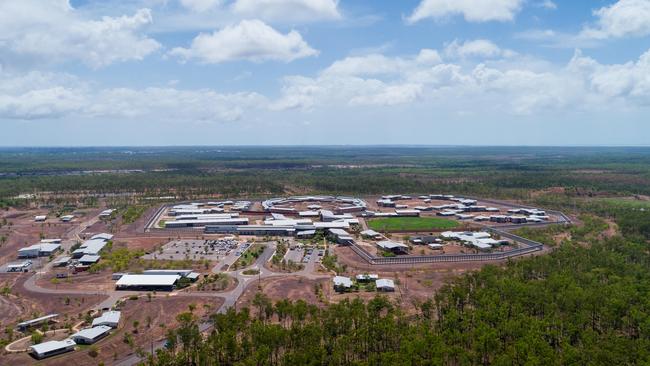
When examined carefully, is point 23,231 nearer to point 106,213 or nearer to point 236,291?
point 106,213

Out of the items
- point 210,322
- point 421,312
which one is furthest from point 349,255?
point 210,322

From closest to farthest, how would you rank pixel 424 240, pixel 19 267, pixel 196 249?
1. pixel 19 267
2. pixel 196 249
3. pixel 424 240

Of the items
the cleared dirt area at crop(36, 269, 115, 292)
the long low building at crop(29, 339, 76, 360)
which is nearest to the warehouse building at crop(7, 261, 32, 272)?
the cleared dirt area at crop(36, 269, 115, 292)

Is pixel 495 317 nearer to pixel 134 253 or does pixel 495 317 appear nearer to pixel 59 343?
pixel 59 343

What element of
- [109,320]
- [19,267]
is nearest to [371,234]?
[109,320]

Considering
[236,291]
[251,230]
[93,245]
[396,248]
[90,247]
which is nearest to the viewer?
[236,291]
